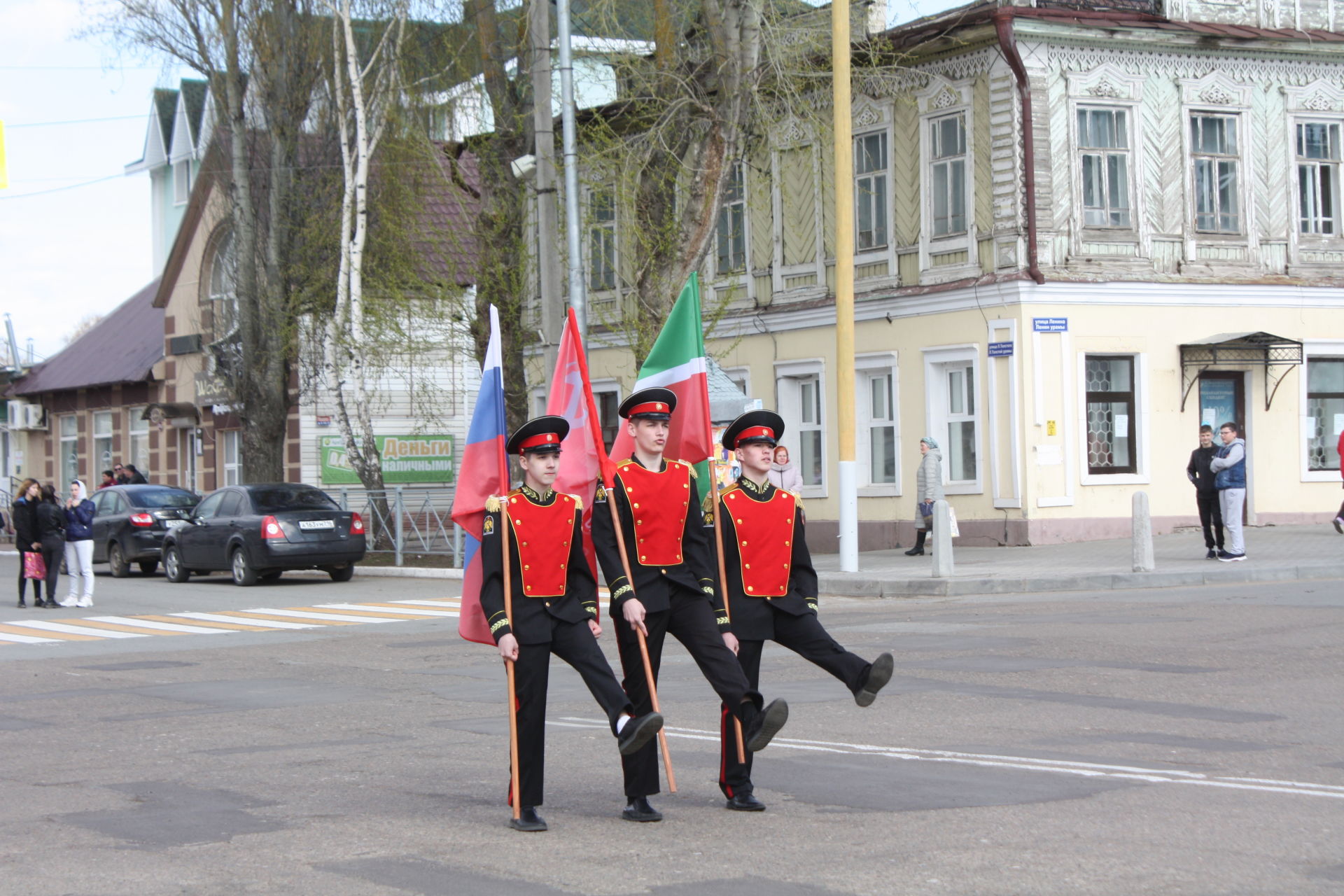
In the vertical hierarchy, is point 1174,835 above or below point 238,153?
below

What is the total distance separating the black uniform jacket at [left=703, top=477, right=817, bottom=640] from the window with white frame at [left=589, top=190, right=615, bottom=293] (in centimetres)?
1884

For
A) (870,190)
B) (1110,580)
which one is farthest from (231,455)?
(1110,580)

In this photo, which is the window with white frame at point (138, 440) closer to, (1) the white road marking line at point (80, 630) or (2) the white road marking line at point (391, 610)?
(2) the white road marking line at point (391, 610)

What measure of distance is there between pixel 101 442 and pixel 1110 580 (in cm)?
3834

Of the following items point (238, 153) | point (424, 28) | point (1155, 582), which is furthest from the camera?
point (238, 153)

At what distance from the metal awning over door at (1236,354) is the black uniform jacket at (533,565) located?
2041 centimetres

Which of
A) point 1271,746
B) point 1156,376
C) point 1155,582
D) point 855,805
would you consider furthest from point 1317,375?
point 855,805

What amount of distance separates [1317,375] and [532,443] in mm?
22708

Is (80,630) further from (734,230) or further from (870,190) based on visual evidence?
(734,230)

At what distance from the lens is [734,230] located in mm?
30891

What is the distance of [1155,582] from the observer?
19.0 m

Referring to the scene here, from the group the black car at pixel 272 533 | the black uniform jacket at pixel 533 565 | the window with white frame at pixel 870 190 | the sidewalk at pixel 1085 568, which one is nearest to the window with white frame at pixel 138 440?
the black car at pixel 272 533

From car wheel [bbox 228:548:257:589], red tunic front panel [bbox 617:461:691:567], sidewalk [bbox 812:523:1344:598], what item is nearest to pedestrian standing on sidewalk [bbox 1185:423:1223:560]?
sidewalk [bbox 812:523:1344:598]

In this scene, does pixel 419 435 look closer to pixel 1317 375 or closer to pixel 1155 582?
pixel 1317 375
